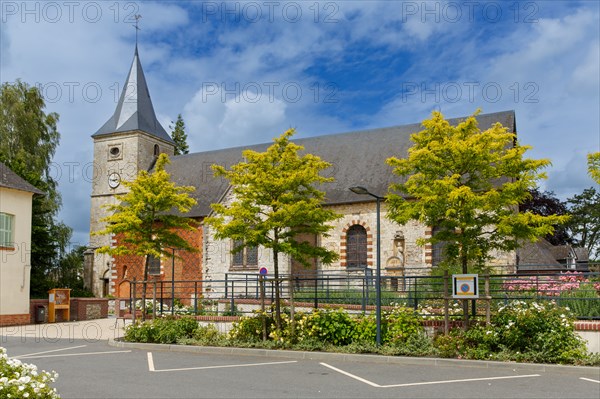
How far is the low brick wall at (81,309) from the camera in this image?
2711cm

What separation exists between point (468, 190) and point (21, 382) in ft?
33.6

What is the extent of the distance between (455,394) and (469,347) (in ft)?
13.6

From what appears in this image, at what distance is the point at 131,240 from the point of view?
1984cm

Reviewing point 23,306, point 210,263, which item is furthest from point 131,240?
point 210,263

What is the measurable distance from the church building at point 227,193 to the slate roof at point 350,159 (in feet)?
0.19

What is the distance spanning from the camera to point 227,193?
32.8 m

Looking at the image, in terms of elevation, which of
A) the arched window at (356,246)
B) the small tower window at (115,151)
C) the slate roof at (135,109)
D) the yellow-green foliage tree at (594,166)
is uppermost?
the slate roof at (135,109)

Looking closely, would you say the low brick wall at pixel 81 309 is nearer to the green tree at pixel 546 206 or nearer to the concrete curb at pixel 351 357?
the concrete curb at pixel 351 357

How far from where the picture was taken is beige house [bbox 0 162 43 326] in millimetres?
25672

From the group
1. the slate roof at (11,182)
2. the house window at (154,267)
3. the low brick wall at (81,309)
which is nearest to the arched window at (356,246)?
the low brick wall at (81,309)

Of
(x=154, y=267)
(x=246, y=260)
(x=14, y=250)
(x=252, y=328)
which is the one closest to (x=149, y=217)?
(x=252, y=328)

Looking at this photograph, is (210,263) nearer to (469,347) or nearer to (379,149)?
(379,149)

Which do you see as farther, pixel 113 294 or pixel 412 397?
pixel 113 294

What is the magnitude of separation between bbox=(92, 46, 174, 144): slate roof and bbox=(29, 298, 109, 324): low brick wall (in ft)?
54.7
